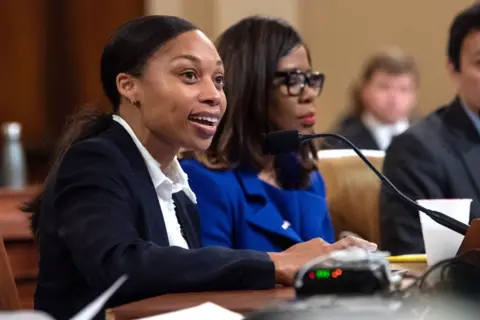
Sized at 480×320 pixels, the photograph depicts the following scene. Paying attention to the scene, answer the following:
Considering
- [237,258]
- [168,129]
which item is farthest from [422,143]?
[237,258]

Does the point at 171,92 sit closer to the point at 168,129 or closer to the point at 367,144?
the point at 168,129

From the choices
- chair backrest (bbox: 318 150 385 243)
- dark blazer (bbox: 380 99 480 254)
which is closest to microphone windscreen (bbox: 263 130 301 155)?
dark blazer (bbox: 380 99 480 254)

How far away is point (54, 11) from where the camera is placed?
4.59m

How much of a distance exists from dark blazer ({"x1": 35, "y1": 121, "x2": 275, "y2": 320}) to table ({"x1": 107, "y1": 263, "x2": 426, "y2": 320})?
0.03 m

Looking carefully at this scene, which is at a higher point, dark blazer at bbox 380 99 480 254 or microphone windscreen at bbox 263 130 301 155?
microphone windscreen at bbox 263 130 301 155

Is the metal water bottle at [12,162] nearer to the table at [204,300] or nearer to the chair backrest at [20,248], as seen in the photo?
the chair backrest at [20,248]

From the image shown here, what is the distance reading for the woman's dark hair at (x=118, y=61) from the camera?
1.48 m

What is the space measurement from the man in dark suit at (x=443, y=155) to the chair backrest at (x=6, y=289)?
1046 mm

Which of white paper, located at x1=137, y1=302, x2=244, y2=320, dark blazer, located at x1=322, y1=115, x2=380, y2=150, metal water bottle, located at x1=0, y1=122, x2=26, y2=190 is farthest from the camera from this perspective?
dark blazer, located at x1=322, y1=115, x2=380, y2=150

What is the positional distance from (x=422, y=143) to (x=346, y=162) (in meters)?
0.20

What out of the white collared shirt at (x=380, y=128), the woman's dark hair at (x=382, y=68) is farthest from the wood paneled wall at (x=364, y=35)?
the white collared shirt at (x=380, y=128)

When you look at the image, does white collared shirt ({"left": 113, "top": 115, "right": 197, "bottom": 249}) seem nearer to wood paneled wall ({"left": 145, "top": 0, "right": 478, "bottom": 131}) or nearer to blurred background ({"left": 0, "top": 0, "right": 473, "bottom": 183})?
blurred background ({"left": 0, "top": 0, "right": 473, "bottom": 183})

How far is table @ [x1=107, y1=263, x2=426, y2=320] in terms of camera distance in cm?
110

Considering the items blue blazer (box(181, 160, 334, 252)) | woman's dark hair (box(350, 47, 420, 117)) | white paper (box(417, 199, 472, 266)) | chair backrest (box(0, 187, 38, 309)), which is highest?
white paper (box(417, 199, 472, 266))
